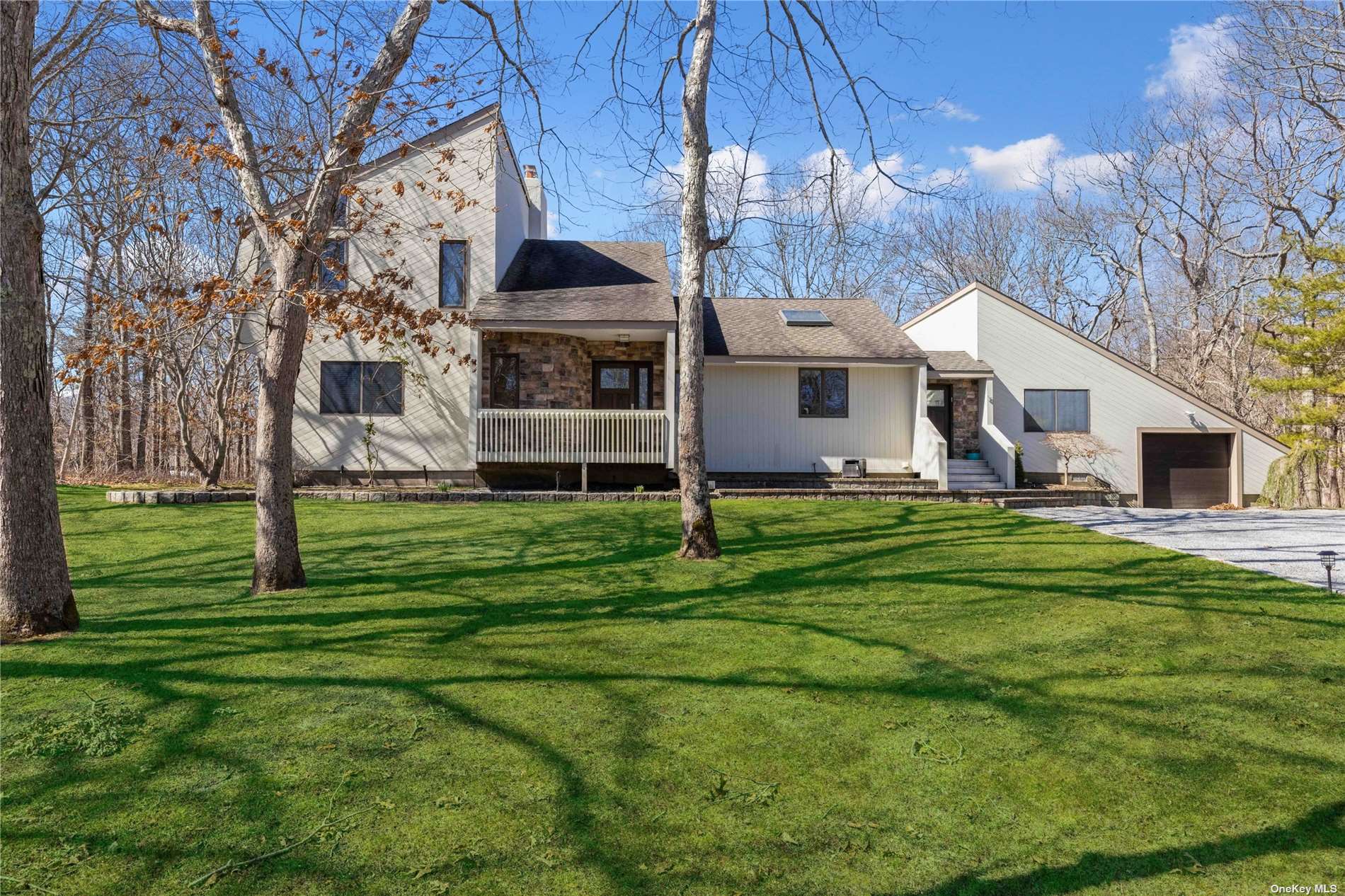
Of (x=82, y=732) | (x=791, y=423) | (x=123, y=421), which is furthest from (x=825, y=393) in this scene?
(x=123, y=421)

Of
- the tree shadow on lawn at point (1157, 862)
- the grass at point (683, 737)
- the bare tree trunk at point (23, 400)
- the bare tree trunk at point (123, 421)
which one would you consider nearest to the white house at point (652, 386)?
the bare tree trunk at point (123, 421)

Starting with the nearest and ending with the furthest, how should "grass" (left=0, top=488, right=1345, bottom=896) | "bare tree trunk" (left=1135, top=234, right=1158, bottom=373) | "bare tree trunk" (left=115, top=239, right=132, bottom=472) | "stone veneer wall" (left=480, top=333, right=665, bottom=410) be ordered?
"grass" (left=0, top=488, right=1345, bottom=896) < "stone veneer wall" (left=480, top=333, right=665, bottom=410) < "bare tree trunk" (left=115, top=239, right=132, bottom=472) < "bare tree trunk" (left=1135, top=234, right=1158, bottom=373)

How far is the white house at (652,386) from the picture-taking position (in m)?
13.9

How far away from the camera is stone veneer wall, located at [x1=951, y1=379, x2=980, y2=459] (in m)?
17.4

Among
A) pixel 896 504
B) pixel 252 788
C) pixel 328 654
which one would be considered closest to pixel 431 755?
pixel 252 788

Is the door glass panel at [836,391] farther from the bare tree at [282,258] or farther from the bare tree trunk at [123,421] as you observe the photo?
the bare tree trunk at [123,421]

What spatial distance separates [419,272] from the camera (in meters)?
15.1

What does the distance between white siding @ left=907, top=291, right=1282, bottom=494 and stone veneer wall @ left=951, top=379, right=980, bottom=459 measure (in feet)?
1.57

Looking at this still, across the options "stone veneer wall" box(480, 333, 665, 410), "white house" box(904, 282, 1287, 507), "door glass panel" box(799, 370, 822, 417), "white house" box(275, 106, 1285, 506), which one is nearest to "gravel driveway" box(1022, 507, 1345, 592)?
"white house" box(275, 106, 1285, 506)

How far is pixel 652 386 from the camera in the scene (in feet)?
52.9

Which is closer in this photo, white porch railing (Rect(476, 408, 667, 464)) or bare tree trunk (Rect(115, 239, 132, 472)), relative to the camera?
white porch railing (Rect(476, 408, 667, 464))

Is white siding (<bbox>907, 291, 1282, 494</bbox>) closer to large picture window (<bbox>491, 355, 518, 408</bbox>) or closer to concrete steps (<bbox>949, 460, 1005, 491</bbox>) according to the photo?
concrete steps (<bbox>949, 460, 1005, 491</bbox>)

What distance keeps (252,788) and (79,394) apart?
2116 cm

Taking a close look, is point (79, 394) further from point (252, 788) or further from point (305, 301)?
point (252, 788)
